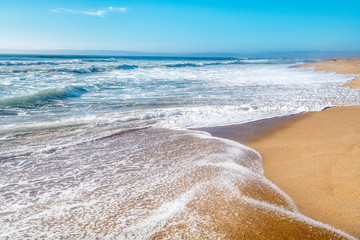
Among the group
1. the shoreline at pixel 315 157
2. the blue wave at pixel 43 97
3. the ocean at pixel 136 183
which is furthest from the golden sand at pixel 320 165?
the blue wave at pixel 43 97

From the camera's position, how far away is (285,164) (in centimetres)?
459

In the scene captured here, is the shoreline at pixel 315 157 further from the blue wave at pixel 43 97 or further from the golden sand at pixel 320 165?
the blue wave at pixel 43 97

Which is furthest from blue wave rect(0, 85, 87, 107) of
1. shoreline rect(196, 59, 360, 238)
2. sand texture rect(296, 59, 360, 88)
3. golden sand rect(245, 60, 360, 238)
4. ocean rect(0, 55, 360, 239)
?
sand texture rect(296, 59, 360, 88)

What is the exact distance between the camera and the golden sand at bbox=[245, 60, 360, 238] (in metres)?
3.10

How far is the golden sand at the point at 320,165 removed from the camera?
3104 mm

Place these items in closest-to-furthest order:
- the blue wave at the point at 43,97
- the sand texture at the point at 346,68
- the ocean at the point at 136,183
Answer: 1. the ocean at the point at 136,183
2. the blue wave at the point at 43,97
3. the sand texture at the point at 346,68

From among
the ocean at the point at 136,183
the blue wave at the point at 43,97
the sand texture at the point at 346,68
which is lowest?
the ocean at the point at 136,183

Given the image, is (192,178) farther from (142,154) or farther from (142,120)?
(142,120)

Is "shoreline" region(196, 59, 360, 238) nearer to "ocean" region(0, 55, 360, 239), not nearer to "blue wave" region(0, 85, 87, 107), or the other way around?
"ocean" region(0, 55, 360, 239)

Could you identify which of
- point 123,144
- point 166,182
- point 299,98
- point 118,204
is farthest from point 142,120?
point 299,98

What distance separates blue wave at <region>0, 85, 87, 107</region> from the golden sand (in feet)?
29.2

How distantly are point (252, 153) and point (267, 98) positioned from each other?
6.67 metres

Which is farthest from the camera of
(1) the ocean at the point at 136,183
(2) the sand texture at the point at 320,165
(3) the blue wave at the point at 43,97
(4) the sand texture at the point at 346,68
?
(4) the sand texture at the point at 346,68

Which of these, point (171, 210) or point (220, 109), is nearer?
point (171, 210)
